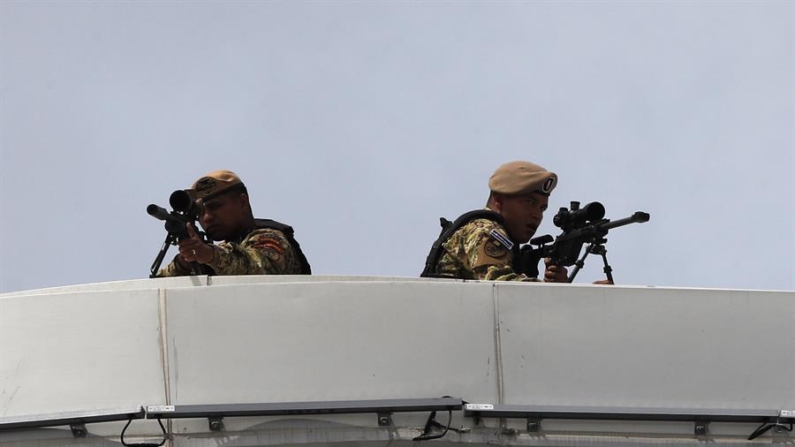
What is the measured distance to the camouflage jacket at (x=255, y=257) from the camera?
44.8ft

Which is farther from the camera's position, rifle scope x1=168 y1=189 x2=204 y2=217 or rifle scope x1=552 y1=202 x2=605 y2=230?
rifle scope x1=552 y1=202 x2=605 y2=230

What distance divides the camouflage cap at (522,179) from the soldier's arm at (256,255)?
170 cm

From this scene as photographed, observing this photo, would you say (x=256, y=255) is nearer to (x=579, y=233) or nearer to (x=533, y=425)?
(x=579, y=233)

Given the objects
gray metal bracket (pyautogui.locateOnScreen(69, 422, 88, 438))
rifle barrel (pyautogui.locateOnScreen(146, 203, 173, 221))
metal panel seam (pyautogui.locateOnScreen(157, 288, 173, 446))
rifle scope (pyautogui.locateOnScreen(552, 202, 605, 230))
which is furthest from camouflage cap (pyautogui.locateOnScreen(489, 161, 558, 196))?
gray metal bracket (pyautogui.locateOnScreen(69, 422, 88, 438))

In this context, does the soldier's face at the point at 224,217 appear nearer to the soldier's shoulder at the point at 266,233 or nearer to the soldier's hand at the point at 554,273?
the soldier's shoulder at the point at 266,233

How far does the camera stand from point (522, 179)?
14961 mm

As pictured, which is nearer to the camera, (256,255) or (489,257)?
(489,257)

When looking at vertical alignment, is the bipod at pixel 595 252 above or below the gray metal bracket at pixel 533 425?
above

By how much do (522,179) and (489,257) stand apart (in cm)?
111

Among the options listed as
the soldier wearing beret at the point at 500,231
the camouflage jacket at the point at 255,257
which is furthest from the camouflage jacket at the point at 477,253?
the camouflage jacket at the point at 255,257

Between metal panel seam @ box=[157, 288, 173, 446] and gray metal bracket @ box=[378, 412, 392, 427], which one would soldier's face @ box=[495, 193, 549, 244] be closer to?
gray metal bracket @ box=[378, 412, 392, 427]

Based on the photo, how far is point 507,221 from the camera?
1499 cm

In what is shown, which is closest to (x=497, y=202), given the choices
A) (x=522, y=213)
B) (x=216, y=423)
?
(x=522, y=213)

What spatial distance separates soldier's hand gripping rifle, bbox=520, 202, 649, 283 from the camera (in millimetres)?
14212
